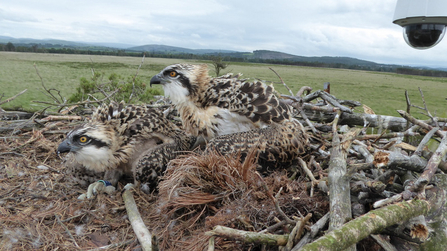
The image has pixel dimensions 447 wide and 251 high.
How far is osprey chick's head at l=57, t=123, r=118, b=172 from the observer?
3590 mm

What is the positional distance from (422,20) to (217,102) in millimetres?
2832

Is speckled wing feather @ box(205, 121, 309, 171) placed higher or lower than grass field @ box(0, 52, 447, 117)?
higher

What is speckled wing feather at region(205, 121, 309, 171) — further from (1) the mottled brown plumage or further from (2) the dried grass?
(1) the mottled brown plumage

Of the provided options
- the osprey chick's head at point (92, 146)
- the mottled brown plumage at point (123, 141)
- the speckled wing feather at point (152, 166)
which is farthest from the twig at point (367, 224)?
the osprey chick's head at point (92, 146)

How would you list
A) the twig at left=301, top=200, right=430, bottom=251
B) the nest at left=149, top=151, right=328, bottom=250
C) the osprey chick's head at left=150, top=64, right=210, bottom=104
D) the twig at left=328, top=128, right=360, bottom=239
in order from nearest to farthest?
the twig at left=301, top=200, right=430, bottom=251 < the twig at left=328, top=128, right=360, bottom=239 < the nest at left=149, top=151, right=328, bottom=250 < the osprey chick's head at left=150, top=64, right=210, bottom=104

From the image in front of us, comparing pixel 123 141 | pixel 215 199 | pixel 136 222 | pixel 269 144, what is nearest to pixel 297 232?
pixel 215 199

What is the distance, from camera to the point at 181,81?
3.96 m

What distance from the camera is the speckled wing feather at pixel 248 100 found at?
3760 millimetres

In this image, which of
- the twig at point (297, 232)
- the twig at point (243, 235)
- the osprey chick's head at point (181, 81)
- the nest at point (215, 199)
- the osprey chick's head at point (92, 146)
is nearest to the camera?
the twig at point (243, 235)

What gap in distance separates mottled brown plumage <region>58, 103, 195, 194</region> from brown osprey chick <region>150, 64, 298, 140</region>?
380 mm

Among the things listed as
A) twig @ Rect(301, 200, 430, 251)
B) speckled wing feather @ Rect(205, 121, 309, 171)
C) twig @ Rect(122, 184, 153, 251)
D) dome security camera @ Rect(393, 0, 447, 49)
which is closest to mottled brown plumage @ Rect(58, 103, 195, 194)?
twig @ Rect(122, 184, 153, 251)

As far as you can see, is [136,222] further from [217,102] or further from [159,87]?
[159,87]

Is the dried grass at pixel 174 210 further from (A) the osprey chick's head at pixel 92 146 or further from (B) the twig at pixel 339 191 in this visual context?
(A) the osprey chick's head at pixel 92 146

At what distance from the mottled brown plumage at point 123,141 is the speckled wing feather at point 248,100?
2.33 ft
